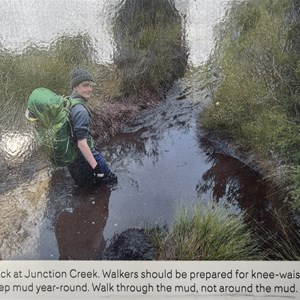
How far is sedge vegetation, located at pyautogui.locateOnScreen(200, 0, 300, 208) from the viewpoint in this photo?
1.79 m

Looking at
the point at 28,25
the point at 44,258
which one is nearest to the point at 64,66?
the point at 28,25

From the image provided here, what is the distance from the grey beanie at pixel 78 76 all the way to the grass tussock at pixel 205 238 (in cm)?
53

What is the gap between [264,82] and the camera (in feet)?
5.94

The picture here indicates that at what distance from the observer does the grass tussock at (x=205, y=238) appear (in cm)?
178

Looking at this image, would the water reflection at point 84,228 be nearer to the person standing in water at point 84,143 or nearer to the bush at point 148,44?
the person standing in water at point 84,143

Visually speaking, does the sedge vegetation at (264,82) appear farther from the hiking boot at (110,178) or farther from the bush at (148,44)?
the hiking boot at (110,178)

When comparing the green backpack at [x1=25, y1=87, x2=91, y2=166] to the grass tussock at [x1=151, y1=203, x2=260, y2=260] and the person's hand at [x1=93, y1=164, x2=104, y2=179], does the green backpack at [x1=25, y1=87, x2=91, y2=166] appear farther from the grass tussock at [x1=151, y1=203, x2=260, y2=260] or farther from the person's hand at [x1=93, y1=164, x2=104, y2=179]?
the grass tussock at [x1=151, y1=203, x2=260, y2=260]

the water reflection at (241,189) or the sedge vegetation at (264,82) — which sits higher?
the sedge vegetation at (264,82)

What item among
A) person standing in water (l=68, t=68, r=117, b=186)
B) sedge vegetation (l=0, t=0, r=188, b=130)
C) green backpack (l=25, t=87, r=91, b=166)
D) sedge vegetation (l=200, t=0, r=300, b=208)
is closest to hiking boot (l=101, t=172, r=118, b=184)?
person standing in water (l=68, t=68, r=117, b=186)

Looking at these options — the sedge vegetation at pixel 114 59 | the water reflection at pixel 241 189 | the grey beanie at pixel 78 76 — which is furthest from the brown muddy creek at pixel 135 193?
the grey beanie at pixel 78 76

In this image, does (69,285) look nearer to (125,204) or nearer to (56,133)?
(125,204)

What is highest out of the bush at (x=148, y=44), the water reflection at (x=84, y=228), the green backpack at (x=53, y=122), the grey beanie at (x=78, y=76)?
the bush at (x=148, y=44)

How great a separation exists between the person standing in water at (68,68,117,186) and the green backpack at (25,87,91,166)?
0.06 feet

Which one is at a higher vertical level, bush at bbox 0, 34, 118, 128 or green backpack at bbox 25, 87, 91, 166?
bush at bbox 0, 34, 118, 128
